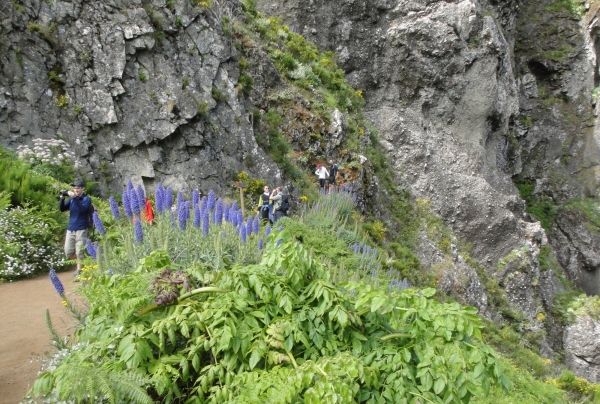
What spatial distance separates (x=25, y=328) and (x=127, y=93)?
790cm

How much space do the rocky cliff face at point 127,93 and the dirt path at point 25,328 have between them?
4.68 metres

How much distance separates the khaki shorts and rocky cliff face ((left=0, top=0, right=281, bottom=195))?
4.27m

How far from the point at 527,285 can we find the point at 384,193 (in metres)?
7.44

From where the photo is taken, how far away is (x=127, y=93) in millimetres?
11680

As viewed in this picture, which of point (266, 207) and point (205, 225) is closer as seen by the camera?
point (205, 225)

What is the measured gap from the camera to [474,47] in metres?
21.3

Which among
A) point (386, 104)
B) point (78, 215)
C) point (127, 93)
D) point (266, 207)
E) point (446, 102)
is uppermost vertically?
point (127, 93)

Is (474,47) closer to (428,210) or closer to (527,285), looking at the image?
(428,210)

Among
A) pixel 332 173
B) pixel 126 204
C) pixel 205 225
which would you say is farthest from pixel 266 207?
pixel 126 204

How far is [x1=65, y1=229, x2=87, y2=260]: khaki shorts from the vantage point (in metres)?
6.66

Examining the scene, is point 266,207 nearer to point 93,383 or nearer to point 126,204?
point 126,204

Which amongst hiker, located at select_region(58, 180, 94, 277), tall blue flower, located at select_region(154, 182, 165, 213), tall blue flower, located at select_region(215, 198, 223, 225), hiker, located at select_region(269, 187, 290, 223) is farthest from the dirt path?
hiker, located at select_region(269, 187, 290, 223)

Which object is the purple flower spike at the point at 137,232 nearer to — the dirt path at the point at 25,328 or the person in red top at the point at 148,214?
the person in red top at the point at 148,214

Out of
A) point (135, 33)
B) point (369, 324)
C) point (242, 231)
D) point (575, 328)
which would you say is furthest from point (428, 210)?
point (369, 324)
